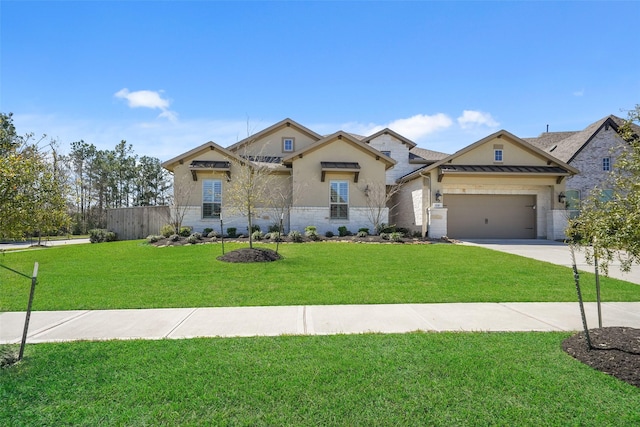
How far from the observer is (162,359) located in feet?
12.4

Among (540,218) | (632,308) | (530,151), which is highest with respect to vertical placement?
(530,151)

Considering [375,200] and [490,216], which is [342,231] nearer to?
[375,200]

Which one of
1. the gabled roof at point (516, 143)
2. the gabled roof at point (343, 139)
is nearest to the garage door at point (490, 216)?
the gabled roof at point (516, 143)

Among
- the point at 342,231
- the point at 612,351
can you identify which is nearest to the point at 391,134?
the point at 342,231

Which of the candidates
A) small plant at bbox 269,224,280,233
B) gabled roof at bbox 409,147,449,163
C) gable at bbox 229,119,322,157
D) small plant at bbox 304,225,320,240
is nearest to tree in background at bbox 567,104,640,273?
small plant at bbox 304,225,320,240

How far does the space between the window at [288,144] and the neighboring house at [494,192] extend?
804 centimetres

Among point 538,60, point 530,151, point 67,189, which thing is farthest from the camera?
point 530,151

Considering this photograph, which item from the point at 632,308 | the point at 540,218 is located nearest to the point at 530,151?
the point at 540,218

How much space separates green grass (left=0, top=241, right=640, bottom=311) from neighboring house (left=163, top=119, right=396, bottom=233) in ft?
22.9

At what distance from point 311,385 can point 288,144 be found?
20181mm

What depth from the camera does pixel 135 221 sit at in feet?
67.5

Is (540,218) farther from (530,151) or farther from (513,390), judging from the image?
(513,390)

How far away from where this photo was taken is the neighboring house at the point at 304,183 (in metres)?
18.9

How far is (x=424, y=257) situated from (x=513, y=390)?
347 inches
